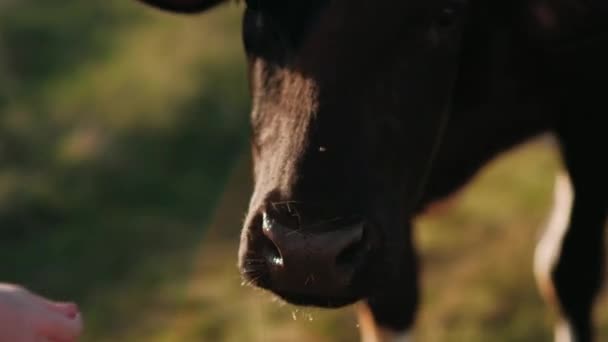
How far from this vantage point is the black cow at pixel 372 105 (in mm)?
2709

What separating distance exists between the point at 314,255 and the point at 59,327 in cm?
54

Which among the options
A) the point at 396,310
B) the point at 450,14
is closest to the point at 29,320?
the point at 450,14

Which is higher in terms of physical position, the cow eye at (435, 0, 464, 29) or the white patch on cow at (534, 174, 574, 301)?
the cow eye at (435, 0, 464, 29)

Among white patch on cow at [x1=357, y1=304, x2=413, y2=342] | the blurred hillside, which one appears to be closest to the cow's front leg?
white patch on cow at [x1=357, y1=304, x2=413, y2=342]

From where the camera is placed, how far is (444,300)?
15.8 ft

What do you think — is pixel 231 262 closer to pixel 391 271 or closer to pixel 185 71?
pixel 185 71

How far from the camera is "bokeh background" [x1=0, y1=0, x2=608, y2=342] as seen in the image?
4.86m

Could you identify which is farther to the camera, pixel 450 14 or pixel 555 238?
pixel 555 238

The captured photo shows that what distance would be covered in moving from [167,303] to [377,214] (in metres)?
2.53

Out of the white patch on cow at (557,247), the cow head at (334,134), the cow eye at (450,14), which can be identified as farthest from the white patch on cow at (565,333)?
the cow eye at (450,14)

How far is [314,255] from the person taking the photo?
2633mm

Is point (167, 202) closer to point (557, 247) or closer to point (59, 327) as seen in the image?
point (557, 247)

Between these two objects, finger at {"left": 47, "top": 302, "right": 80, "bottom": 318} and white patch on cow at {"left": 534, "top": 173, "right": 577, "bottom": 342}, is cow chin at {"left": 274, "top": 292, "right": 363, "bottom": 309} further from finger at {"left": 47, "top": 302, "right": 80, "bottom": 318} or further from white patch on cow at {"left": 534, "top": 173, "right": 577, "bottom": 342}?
white patch on cow at {"left": 534, "top": 173, "right": 577, "bottom": 342}

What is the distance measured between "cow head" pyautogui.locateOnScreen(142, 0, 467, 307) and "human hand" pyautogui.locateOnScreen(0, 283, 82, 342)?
503 mm
